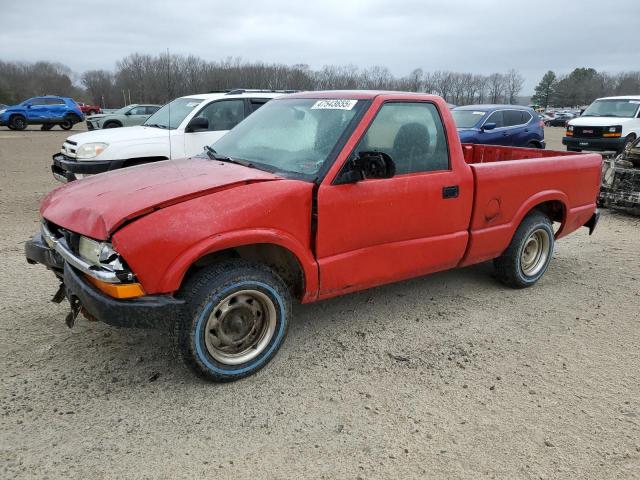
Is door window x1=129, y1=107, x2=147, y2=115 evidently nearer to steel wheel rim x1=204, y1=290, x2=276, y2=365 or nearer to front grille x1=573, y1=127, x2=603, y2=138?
front grille x1=573, y1=127, x2=603, y2=138

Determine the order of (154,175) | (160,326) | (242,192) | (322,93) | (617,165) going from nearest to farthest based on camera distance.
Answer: (160,326) < (242,192) < (154,175) < (322,93) < (617,165)

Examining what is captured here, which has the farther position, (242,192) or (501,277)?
(501,277)

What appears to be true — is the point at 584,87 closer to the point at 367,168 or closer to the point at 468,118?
the point at 468,118

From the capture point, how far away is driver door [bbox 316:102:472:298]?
11.5 feet

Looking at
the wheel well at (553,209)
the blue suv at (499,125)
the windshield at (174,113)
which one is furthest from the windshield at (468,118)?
the wheel well at (553,209)

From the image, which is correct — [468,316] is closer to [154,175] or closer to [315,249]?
[315,249]

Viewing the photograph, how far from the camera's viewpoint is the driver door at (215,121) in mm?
8023

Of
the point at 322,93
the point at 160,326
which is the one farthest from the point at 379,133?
the point at 160,326

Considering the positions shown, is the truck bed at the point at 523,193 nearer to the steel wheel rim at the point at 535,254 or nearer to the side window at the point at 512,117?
the steel wheel rim at the point at 535,254

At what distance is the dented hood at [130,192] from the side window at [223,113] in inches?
184

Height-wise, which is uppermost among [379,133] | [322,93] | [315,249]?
[322,93]

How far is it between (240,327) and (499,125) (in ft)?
38.4

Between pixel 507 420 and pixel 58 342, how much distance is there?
10.3 ft

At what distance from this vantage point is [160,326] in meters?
2.89
